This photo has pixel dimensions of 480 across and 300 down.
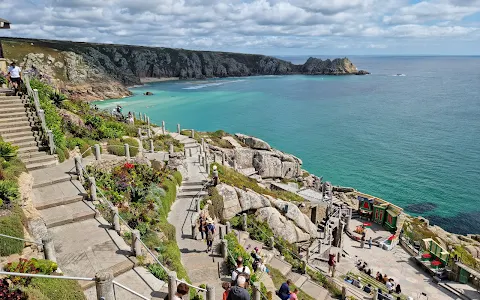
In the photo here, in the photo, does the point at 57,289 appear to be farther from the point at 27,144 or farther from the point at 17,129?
the point at 17,129

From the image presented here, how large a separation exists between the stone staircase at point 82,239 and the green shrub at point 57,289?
3.81ft

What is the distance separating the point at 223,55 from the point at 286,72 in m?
40.0

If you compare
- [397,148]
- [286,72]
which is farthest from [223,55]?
[397,148]

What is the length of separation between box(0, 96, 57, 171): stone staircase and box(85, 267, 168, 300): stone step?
9.22m

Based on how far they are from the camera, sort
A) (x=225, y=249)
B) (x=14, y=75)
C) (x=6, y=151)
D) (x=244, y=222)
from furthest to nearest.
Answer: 1. (x=244, y=222)
2. (x=14, y=75)
3. (x=225, y=249)
4. (x=6, y=151)

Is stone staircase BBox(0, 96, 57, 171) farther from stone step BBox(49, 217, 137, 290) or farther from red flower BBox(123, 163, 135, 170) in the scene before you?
stone step BBox(49, 217, 137, 290)

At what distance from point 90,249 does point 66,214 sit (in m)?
2.62

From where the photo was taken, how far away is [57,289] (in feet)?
26.2

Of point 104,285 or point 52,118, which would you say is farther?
point 52,118

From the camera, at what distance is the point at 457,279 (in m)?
24.6

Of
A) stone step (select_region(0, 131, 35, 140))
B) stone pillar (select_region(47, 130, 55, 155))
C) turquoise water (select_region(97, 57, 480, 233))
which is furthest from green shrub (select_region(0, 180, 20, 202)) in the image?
turquoise water (select_region(97, 57, 480, 233))

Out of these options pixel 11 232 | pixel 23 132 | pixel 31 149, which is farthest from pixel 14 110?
pixel 11 232

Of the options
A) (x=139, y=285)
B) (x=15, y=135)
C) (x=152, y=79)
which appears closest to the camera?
(x=139, y=285)

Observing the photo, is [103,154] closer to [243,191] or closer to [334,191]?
[243,191]
